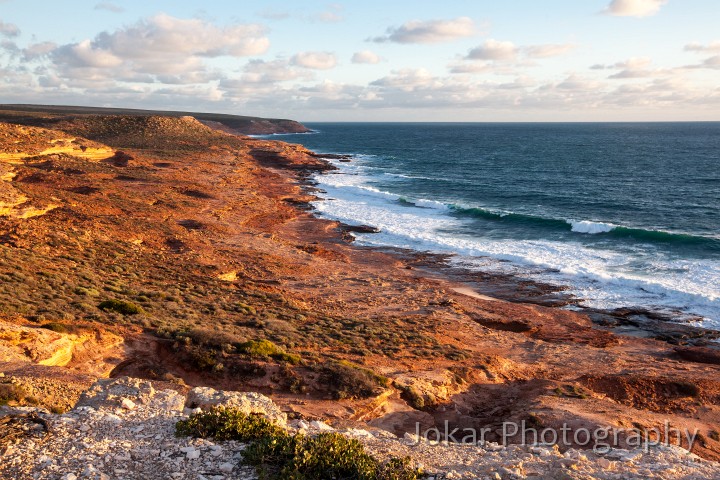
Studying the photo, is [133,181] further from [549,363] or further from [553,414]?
[553,414]

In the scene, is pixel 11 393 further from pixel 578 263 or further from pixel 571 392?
pixel 578 263

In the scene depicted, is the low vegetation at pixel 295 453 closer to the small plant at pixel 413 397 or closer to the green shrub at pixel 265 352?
the small plant at pixel 413 397

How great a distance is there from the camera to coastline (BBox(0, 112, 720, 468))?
16.8 metres

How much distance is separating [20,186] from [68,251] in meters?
16.1

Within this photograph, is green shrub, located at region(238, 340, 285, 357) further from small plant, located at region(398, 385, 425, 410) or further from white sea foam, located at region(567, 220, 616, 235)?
white sea foam, located at region(567, 220, 616, 235)

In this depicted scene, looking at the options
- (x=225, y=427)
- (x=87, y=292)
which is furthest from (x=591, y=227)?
(x=225, y=427)

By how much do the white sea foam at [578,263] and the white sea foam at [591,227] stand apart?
78mm

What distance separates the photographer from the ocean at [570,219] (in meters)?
33.2

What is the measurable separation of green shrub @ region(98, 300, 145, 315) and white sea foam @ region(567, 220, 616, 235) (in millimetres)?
38343

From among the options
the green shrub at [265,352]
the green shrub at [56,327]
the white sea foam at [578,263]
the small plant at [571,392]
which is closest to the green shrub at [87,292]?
the green shrub at [56,327]

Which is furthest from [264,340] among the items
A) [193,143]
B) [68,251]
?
[193,143]

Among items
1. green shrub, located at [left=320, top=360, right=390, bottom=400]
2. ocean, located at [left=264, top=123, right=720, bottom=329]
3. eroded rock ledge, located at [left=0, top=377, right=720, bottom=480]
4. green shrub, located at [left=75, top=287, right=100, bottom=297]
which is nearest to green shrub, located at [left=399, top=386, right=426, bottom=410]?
green shrub, located at [left=320, top=360, right=390, bottom=400]

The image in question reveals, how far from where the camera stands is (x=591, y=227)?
47.4m

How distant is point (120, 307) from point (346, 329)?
28.7 ft
